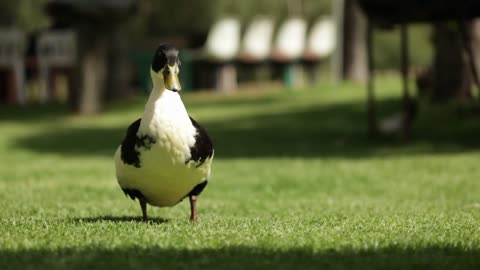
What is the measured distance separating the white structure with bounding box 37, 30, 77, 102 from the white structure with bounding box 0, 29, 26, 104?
1.06 m

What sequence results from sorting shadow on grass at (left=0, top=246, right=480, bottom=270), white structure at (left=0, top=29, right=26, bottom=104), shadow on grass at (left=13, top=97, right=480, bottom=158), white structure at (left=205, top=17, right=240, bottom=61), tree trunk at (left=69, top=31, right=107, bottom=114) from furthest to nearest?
white structure at (left=205, top=17, right=240, bottom=61), white structure at (left=0, top=29, right=26, bottom=104), tree trunk at (left=69, top=31, right=107, bottom=114), shadow on grass at (left=13, top=97, right=480, bottom=158), shadow on grass at (left=0, top=246, right=480, bottom=270)

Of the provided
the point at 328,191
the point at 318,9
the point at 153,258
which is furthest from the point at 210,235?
the point at 318,9

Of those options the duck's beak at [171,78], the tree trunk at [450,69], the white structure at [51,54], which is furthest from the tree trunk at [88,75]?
the duck's beak at [171,78]

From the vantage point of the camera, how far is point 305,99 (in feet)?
102

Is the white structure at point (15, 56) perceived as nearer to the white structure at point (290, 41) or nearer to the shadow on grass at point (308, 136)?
the white structure at point (290, 41)

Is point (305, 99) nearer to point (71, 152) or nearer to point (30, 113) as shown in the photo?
point (30, 113)

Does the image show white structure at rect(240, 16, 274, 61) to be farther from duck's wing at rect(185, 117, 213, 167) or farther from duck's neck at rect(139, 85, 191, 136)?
duck's neck at rect(139, 85, 191, 136)

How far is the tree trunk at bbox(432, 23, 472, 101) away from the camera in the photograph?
22.9m

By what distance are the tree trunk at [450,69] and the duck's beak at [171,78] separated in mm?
15815

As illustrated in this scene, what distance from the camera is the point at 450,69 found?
2312cm

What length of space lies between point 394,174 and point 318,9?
97.4 ft

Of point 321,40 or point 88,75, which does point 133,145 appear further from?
point 321,40

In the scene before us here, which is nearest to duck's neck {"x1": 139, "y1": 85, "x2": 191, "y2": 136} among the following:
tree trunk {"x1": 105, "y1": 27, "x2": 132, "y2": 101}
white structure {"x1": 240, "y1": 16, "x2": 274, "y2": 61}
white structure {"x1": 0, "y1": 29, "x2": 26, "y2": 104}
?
tree trunk {"x1": 105, "y1": 27, "x2": 132, "y2": 101}

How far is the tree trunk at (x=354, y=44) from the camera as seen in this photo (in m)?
35.1
